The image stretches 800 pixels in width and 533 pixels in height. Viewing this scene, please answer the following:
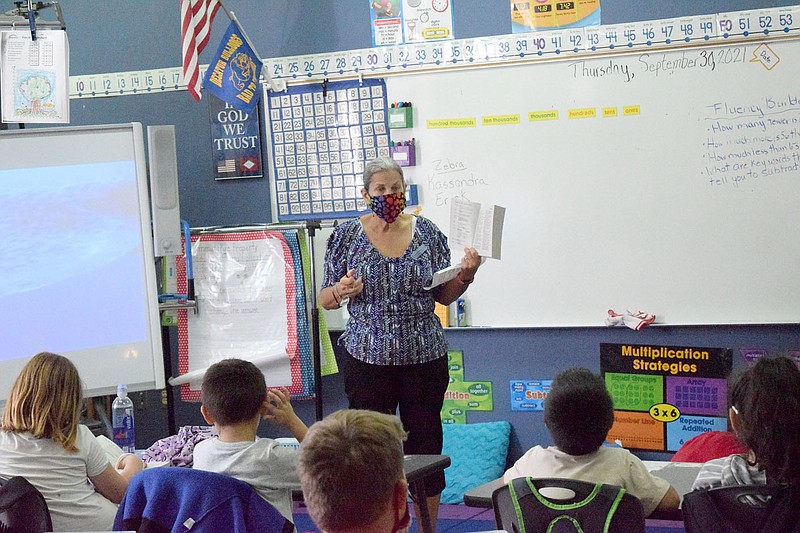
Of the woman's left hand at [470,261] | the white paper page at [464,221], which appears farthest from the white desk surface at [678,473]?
the white paper page at [464,221]

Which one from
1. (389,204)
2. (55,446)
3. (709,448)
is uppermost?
(389,204)

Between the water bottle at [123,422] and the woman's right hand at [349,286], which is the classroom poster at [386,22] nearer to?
the woman's right hand at [349,286]

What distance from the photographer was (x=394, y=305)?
11.0ft

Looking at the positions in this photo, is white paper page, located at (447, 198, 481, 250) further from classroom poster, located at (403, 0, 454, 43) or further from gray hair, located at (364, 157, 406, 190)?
classroom poster, located at (403, 0, 454, 43)

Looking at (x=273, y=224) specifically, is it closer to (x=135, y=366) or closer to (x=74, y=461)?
(x=135, y=366)

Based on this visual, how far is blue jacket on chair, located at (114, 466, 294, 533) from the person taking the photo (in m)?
2.13

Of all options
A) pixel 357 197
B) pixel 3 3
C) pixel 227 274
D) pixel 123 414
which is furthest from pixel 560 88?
pixel 3 3

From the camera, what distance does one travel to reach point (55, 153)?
160 inches

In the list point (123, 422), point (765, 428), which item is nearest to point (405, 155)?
point (123, 422)

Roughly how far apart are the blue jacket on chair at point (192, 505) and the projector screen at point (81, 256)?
2.01m

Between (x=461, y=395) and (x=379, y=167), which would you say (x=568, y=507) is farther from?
(x=461, y=395)

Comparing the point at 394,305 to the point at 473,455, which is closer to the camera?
the point at 394,305

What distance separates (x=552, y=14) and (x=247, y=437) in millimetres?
2679

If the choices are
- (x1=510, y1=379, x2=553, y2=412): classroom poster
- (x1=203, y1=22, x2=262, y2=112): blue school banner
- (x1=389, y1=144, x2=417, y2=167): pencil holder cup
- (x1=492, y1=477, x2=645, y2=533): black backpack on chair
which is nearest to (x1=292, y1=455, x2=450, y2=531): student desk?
(x1=492, y1=477, x2=645, y2=533): black backpack on chair
